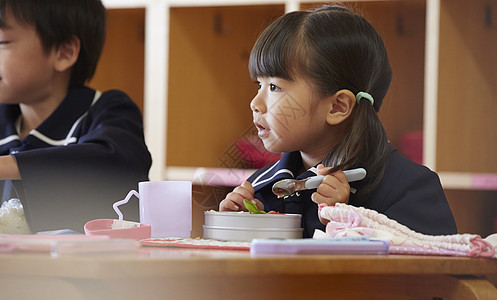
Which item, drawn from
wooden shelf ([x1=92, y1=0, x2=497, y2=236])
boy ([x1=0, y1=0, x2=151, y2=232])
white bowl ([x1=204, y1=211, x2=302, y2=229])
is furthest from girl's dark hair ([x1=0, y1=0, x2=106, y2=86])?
white bowl ([x1=204, y1=211, x2=302, y2=229])

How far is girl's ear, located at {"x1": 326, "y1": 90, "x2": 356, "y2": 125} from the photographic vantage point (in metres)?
1.01

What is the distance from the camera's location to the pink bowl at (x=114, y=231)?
2.37 ft

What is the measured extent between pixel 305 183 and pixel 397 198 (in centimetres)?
14

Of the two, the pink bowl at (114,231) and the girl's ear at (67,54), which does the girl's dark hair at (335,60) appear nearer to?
the pink bowl at (114,231)

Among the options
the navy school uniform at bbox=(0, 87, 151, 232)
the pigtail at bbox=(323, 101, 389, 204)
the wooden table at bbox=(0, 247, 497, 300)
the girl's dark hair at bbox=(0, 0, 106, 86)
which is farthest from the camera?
the girl's dark hair at bbox=(0, 0, 106, 86)

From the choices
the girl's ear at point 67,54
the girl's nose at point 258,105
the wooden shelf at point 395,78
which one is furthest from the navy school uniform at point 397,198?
the wooden shelf at point 395,78

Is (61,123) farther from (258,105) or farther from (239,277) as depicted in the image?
(239,277)

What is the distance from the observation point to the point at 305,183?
2.82ft

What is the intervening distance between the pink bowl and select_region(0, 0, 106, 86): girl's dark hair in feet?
2.52

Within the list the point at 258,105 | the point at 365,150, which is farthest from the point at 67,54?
the point at 365,150

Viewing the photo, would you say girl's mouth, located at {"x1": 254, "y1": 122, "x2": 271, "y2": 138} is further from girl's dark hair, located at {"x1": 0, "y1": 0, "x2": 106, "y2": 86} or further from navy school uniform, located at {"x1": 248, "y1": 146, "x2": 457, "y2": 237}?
girl's dark hair, located at {"x1": 0, "y1": 0, "x2": 106, "y2": 86}

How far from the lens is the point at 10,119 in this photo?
147 cm

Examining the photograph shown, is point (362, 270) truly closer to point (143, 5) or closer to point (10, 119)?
point (10, 119)

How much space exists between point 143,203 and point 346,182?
279mm
